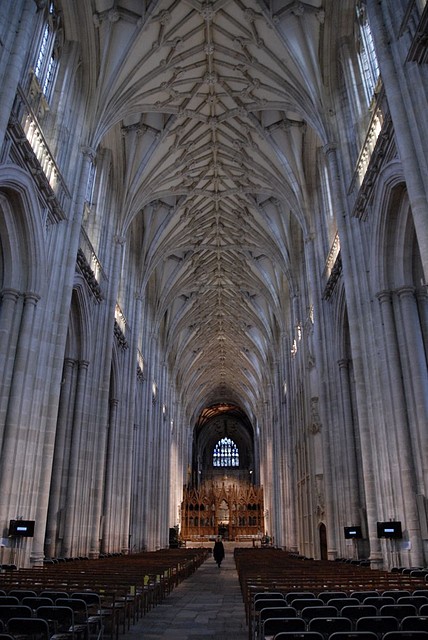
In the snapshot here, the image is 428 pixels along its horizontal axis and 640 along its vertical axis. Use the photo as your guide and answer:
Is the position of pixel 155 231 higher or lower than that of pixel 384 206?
higher

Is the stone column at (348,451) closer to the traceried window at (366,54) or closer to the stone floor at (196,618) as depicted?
the stone floor at (196,618)

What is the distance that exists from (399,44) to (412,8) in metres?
0.73

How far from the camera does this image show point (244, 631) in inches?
320

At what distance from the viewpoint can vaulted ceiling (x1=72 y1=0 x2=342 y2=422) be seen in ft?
64.1

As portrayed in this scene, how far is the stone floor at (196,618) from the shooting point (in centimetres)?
781

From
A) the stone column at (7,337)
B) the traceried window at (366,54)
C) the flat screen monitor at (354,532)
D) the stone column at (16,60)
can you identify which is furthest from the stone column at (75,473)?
the traceried window at (366,54)

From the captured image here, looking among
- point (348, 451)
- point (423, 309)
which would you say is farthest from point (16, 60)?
point (348, 451)

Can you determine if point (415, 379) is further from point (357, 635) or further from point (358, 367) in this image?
point (357, 635)

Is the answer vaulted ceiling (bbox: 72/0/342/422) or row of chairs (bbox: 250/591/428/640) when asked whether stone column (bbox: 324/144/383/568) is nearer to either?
vaulted ceiling (bbox: 72/0/342/422)

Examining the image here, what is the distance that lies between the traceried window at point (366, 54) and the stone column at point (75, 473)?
14.2m

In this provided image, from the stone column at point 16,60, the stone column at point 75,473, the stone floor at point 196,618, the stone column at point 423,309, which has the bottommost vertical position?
the stone floor at point 196,618

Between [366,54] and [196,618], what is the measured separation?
16.8 metres

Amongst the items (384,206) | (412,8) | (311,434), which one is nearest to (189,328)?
(311,434)

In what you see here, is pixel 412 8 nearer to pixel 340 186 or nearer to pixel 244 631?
pixel 340 186
